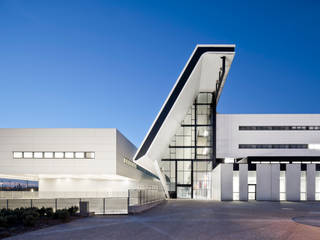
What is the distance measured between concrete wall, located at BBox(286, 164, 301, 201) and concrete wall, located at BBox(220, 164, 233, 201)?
549 centimetres

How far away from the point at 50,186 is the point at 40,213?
32.6m

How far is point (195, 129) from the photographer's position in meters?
40.2

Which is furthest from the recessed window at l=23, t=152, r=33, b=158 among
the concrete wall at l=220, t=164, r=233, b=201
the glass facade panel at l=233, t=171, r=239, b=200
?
the glass facade panel at l=233, t=171, r=239, b=200

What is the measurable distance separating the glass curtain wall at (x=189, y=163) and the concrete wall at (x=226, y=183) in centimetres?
719

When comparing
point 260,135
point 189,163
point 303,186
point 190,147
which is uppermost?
point 260,135

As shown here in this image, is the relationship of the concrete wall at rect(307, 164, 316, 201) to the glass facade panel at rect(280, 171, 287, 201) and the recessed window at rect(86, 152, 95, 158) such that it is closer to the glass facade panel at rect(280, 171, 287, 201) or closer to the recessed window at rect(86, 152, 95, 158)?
the glass facade panel at rect(280, 171, 287, 201)

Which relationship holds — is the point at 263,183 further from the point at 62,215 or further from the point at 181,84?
the point at 62,215

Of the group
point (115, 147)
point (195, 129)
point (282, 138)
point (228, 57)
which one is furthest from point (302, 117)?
point (115, 147)

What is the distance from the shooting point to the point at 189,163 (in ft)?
129

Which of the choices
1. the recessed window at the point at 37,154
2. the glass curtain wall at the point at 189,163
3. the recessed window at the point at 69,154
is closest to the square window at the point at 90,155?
the recessed window at the point at 69,154

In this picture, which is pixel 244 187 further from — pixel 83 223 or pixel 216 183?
pixel 83 223

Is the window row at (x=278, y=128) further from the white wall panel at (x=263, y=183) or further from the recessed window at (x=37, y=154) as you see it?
the recessed window at (x=37, y=154)

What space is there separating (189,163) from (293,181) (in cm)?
1230

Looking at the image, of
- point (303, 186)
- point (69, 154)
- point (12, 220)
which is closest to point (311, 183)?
point (303, 186)
